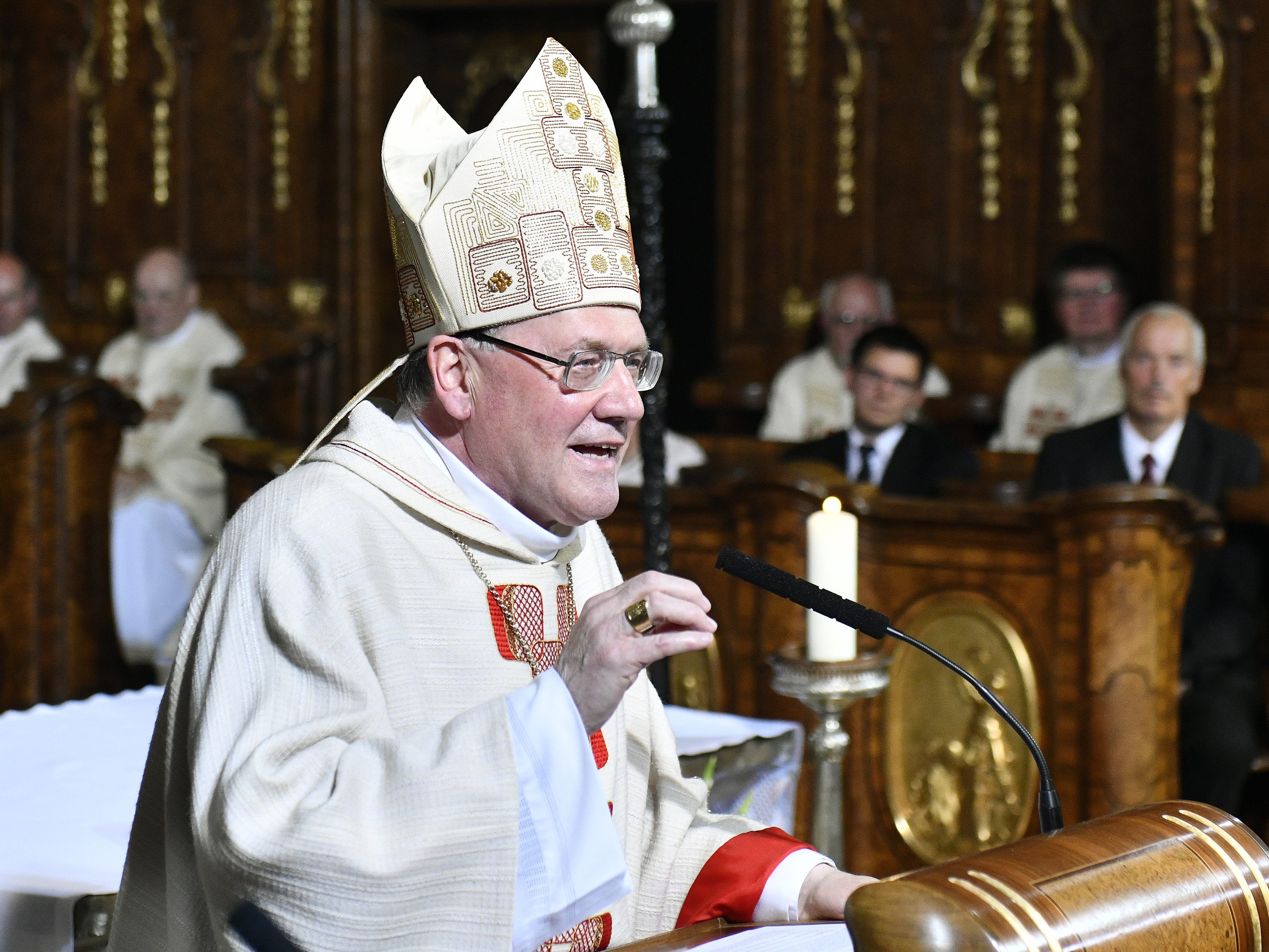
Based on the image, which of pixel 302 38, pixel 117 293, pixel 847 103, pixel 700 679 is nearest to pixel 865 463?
pixel 700 679

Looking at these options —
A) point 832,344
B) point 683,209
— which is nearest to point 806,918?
point 832,344

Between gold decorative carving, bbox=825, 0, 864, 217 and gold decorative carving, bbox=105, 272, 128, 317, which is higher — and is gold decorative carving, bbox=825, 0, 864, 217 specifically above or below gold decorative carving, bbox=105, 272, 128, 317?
above

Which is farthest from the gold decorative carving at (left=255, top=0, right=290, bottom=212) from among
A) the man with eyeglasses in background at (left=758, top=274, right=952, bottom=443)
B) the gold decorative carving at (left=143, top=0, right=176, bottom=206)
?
the man with eyeglasses in background at (left=758, top=274, right=952, bottom=443)

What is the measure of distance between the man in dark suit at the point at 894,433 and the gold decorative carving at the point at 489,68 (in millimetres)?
3942

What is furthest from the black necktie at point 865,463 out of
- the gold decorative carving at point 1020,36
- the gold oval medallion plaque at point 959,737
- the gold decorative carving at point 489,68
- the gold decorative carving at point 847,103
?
the gold decorative carving at point 489,68

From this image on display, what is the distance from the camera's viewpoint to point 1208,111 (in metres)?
6.61

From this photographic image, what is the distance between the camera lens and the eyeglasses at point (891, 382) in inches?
215

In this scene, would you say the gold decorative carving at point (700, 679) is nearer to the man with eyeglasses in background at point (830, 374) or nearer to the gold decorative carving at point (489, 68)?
the man with eyeglasses in background at point (830, 374)

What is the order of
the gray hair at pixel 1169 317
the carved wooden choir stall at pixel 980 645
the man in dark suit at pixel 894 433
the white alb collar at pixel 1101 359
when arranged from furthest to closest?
the white alb collar at pixel 1101 359
the man in dark suit at pixel 894 433
the gray hair at pixel 1169 317
the carved wooden choir stall at pixel 980 645

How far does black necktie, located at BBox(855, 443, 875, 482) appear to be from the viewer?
5.48 m

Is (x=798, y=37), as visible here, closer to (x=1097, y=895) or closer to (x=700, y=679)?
(x=700, y=679)

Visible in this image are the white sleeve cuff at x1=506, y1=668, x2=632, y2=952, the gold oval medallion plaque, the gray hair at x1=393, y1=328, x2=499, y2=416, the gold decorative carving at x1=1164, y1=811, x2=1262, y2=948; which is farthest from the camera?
the gold oval medallion plaque

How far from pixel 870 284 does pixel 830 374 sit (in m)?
0.48

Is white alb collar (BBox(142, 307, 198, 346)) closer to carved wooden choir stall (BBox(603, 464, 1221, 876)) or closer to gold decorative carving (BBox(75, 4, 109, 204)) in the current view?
gold decorative carving (BBox(75, 4, 109, 204))
